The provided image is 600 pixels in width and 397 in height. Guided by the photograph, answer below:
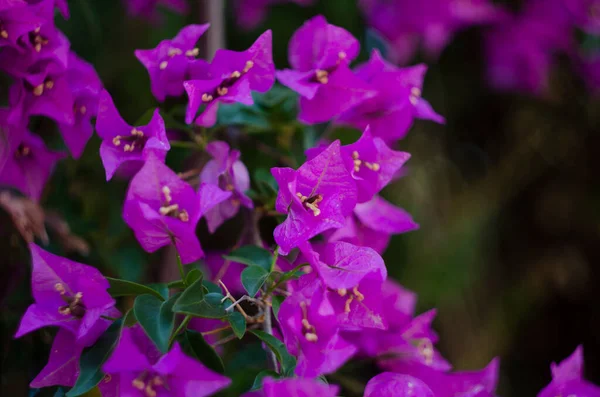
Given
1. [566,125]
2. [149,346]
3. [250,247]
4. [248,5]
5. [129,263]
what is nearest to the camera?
[149,346]

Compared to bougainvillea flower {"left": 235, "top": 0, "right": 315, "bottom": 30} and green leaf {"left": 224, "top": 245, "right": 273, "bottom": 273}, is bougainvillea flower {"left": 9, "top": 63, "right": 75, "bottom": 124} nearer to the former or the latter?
green leaf {"left": 224, "top": 245, "right": 273, "bottom": 273}

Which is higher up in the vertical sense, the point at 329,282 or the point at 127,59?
the point at 329,282

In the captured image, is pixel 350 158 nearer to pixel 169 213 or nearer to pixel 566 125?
pixel 169 213

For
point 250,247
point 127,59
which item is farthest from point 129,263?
point 127,59

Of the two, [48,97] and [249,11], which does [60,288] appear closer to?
[48,97]

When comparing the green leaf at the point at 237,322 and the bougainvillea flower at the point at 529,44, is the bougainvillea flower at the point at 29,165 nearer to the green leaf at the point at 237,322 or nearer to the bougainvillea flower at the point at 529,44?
the green leaf at the point at 237,322

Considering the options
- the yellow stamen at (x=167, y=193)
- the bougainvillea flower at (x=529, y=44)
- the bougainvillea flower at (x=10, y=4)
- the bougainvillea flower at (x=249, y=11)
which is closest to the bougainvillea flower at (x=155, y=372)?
the yellow stamen at (x=167, y=193)
